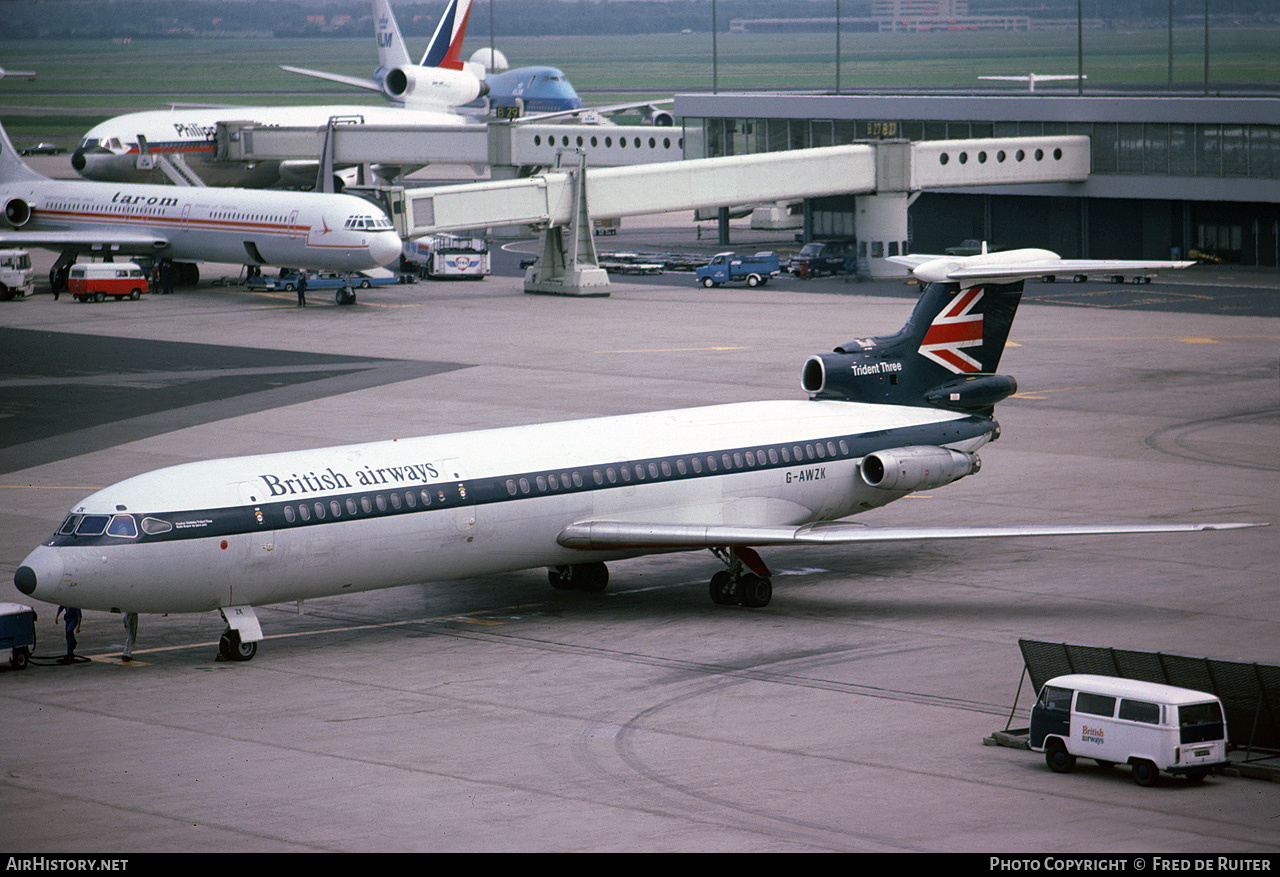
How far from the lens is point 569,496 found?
30.2 meters

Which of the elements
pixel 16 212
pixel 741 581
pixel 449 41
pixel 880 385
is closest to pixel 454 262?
pixel 16 212

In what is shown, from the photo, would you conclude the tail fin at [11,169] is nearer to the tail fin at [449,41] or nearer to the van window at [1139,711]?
the tail fin at [449,41]

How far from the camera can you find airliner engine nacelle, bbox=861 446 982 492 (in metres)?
32.8

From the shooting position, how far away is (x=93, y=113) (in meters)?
200

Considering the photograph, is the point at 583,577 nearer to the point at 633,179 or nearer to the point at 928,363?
the point at 928,363

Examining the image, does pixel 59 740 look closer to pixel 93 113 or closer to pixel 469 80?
pixel 469 80

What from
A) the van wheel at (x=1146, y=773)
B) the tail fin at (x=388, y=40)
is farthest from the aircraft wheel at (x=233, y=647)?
the tail fin at (x=388, y=40)

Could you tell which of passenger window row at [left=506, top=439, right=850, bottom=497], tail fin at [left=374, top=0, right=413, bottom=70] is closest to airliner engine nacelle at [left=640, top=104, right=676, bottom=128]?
tail fin at [left=374, top=0, right=413, bottom=70]

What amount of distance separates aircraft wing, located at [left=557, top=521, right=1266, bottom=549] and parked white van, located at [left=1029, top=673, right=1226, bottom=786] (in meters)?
8.41

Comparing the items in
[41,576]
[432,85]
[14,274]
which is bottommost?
[41,576]

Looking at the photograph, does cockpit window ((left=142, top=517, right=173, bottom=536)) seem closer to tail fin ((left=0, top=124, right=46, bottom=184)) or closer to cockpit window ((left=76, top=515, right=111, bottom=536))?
cockpit window ((left=76, top=515, right=111, bottom=536))

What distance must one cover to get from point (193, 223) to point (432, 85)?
52595mm

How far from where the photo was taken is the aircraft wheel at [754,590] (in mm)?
31156

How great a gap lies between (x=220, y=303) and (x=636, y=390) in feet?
101
